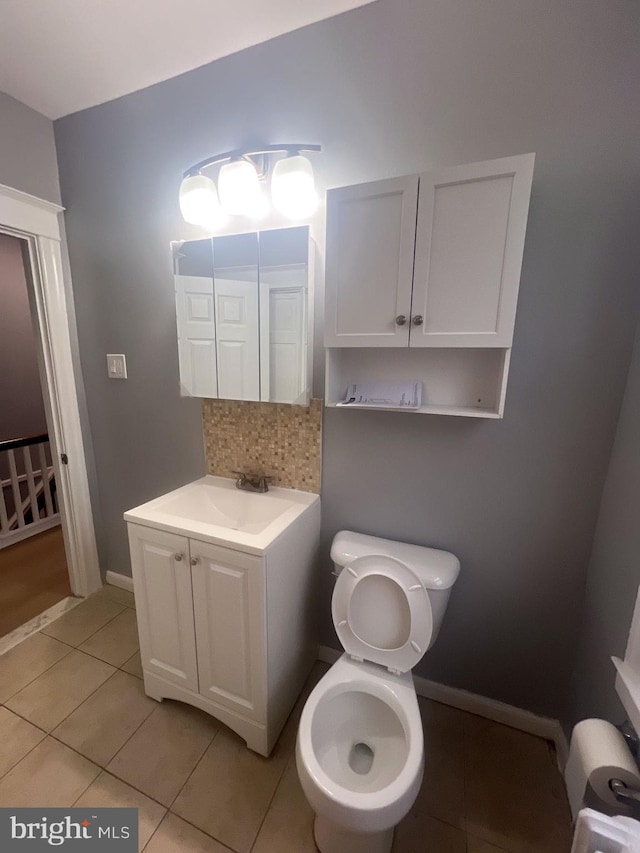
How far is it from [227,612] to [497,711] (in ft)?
3.80

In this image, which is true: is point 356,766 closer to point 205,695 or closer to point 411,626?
point 411,626

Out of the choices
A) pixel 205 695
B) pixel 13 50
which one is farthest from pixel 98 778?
pixel 13 50

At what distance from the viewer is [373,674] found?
1148 mm

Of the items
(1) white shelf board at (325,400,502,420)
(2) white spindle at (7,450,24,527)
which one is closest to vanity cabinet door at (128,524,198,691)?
(1) white shelf board at (325,400,502,420)

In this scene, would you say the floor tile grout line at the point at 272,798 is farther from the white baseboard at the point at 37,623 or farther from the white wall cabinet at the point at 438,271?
the white baseboard at the point at 37,623

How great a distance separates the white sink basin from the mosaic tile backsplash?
0.07 m

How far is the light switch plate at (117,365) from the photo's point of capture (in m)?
1.79

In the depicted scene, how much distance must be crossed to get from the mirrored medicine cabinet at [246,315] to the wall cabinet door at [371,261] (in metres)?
0.19

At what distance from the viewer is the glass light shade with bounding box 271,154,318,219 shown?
1199 millimetres

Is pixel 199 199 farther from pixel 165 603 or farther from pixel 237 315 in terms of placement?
pixel 165 603

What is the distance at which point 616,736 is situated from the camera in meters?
0.76

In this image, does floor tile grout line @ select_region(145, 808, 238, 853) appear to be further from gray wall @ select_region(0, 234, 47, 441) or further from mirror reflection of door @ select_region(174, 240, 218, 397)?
gray wall @ select_region(0, 234, 47, 441)

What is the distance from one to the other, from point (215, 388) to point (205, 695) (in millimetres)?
1218

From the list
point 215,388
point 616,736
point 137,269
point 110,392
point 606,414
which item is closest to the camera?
point 616,736
